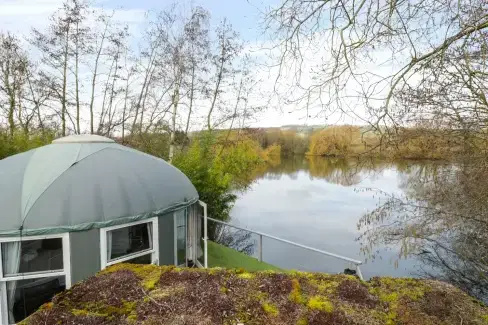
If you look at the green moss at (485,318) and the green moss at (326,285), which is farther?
the green moss at (326,285)

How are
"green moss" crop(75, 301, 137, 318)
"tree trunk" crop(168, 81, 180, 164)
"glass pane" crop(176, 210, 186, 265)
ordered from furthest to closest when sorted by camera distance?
"tree trunk" crop(168, 81, 180, 164) → "glass pane" crop(176, 210, 186, 265) → "green moss" crop(75, 301, 137, 318)

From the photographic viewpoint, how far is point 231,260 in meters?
8.65

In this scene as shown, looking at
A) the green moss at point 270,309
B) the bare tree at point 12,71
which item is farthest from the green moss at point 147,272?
the bare tree at point 12,71

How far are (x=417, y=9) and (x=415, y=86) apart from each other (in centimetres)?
157

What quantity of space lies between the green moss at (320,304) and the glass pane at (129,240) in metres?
4.66

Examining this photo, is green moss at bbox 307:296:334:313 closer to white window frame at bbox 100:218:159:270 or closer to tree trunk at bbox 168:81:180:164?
A: white window frame at bbox 100:218:159:270

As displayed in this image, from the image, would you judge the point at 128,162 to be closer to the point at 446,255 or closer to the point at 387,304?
the point at 387,304

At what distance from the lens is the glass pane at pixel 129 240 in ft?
17.3

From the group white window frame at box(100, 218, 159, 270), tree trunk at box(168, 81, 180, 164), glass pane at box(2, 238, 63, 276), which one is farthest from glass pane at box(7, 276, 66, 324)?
tree trunk at box(168, 81, 180, 164)

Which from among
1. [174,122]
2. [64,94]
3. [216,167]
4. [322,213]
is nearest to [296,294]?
[216,167]

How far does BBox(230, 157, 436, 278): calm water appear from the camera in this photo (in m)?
5.98

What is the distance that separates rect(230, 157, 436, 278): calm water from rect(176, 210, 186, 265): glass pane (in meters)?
3.26

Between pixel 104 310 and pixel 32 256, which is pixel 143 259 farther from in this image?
pixel 104 310

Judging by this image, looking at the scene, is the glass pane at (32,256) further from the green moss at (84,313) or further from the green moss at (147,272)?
the green moss at (84,313)
